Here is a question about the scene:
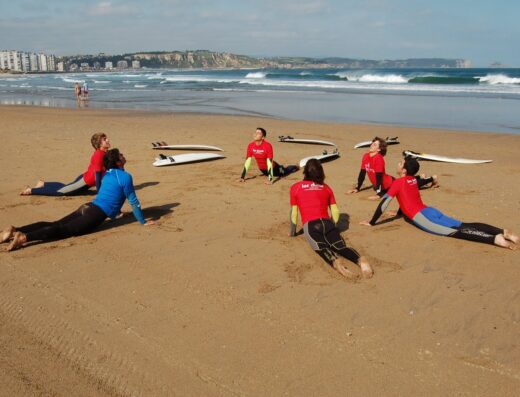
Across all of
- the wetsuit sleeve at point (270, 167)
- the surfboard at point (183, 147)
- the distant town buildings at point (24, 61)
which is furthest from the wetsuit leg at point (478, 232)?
the distant town buildings at point (24, 61)

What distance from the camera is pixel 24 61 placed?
186750 millimetres

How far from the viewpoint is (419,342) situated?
12.9 ft

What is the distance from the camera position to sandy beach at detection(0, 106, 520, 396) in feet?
11.4

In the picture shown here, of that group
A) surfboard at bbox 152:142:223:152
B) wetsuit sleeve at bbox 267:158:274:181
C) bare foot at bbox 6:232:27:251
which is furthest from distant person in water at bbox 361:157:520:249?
surfboard at bbox 152:142:223:152

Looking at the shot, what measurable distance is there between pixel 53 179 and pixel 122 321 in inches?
255

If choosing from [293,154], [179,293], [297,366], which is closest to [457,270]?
[297,366]

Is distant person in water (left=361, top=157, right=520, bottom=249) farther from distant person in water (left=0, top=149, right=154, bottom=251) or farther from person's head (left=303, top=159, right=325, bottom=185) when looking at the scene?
distant person in water (left=0, top=149, right=154, bottom=251)

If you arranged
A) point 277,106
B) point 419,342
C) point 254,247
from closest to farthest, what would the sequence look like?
point 419,342 → point 254,247 → point 277,106

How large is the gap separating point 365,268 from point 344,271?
0.24 m

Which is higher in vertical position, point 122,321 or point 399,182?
point 399,182

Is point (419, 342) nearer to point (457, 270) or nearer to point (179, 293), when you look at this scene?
point (457, 270)

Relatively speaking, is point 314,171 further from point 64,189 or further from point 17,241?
point 64,189

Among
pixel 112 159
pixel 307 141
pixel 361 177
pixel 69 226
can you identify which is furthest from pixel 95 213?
pixel 307 141

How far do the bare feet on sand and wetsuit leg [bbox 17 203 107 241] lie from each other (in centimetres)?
511
